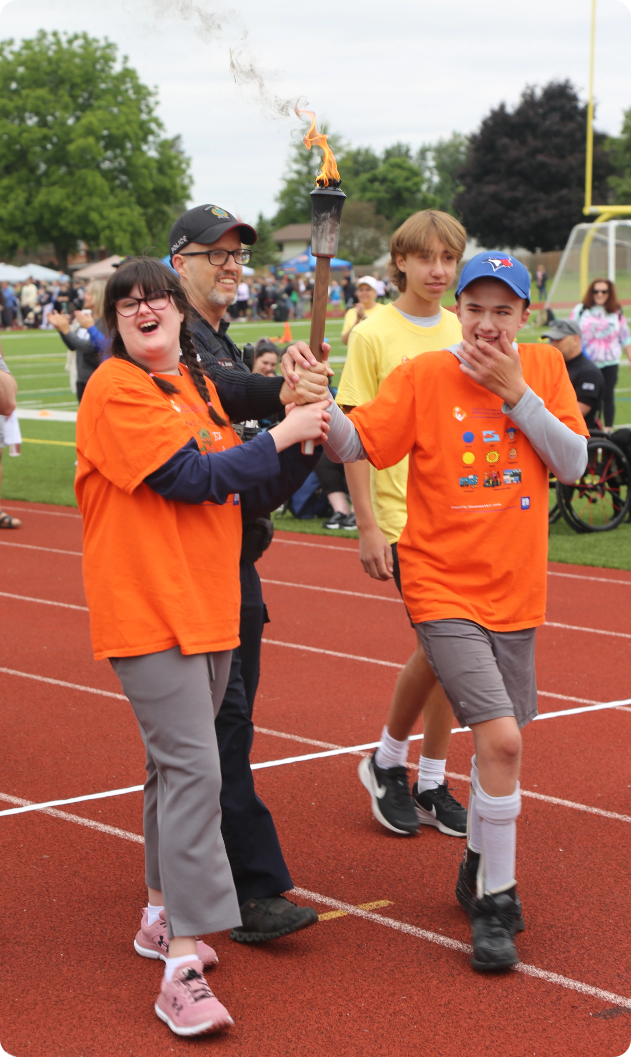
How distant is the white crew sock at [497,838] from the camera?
139 inches

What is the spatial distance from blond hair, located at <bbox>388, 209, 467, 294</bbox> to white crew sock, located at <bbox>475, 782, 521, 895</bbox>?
2032 mm

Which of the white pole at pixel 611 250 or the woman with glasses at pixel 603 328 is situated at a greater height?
the white pole at pixel 611 250

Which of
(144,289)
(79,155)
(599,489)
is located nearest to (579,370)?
(599,489)

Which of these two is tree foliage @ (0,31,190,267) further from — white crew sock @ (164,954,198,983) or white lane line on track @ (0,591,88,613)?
white crew sock @ (164,954,198,983)

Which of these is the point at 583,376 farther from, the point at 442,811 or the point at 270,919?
the point at 270,919

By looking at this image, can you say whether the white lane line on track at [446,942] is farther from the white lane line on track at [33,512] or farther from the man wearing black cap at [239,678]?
the white lane line on track at [33,512]

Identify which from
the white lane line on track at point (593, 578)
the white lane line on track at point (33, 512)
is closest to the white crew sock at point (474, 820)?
the white lane line on track at point (593, 578)

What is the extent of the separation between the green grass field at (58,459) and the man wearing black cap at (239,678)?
20.9ft

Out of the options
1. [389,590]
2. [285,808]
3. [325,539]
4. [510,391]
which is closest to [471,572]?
[510,391]

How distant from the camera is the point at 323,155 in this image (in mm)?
3295

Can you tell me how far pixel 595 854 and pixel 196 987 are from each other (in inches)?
68.5

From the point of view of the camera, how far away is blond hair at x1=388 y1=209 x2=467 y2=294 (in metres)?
Answer: 4.43

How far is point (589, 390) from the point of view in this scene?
10945 millimetres

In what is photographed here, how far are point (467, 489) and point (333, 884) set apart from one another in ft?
4.88
